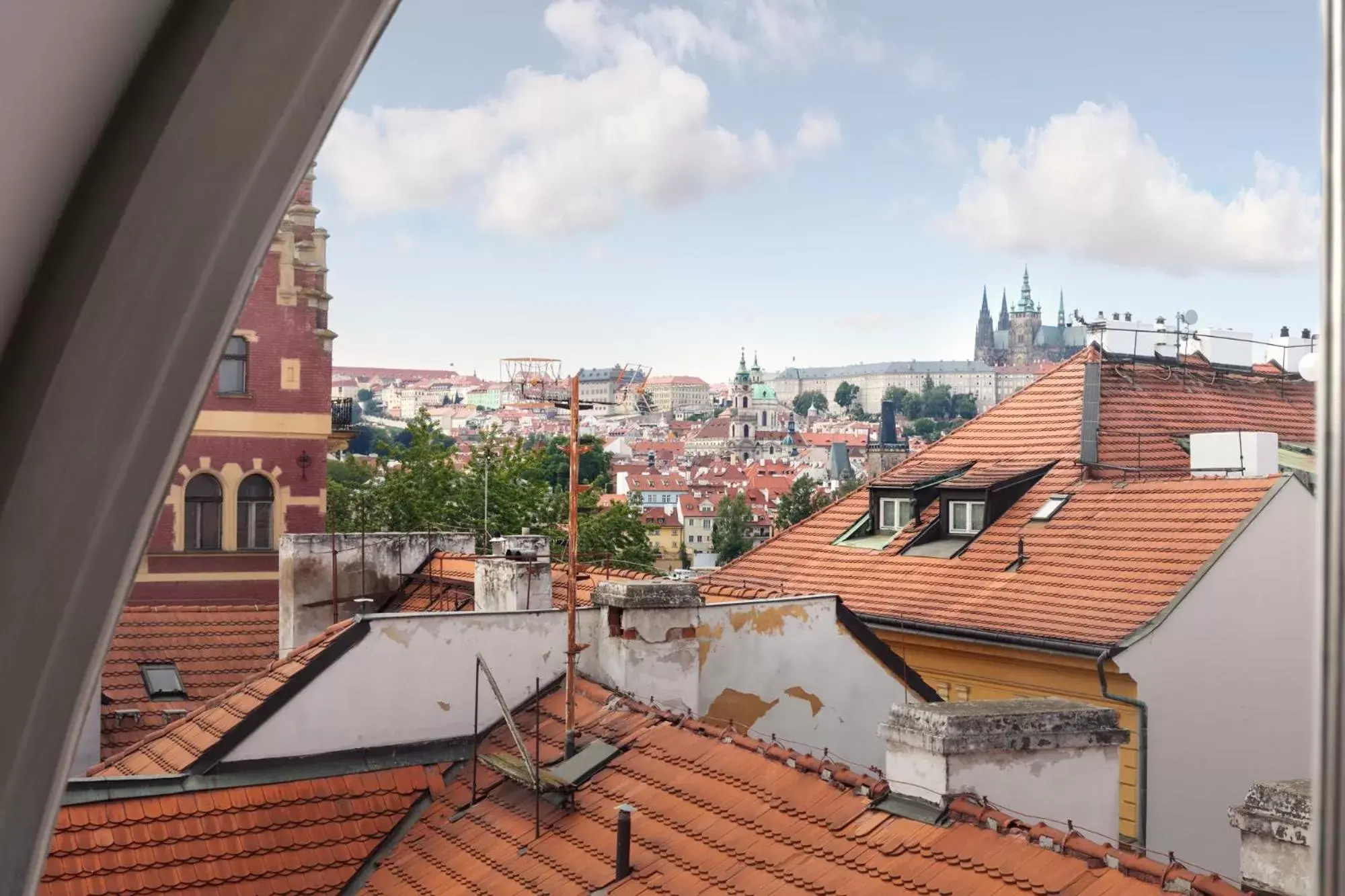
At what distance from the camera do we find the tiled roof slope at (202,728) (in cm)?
913

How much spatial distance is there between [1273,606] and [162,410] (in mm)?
13116

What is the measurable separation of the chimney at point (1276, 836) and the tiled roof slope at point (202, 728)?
5.72 m

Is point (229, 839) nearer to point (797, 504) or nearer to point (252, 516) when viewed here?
point (252, 516)

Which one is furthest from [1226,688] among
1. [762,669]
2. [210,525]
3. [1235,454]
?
[210,525]

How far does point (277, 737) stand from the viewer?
9.16m

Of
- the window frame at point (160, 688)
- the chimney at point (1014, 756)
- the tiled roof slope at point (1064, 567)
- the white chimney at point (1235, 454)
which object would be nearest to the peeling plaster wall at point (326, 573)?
the window frame at point (160, 688)

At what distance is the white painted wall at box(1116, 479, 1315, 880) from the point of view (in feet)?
40.8

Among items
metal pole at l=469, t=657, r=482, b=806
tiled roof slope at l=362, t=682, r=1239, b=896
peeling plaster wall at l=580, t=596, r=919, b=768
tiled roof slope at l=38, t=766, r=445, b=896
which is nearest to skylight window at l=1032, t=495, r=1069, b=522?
peeling plaster wall at l=580, t=596, r=919, b=768

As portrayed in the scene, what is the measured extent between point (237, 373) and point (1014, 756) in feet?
49.4

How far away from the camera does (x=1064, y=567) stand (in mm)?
14312

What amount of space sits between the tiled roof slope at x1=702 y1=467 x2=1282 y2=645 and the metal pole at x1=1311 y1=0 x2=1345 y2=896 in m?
10.6

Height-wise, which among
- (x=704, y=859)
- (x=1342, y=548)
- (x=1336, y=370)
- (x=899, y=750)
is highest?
(x=1336, y=370)

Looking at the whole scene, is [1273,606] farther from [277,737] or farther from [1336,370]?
[1336,370]

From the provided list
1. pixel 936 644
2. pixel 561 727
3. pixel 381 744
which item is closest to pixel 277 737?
pixel 381 744
